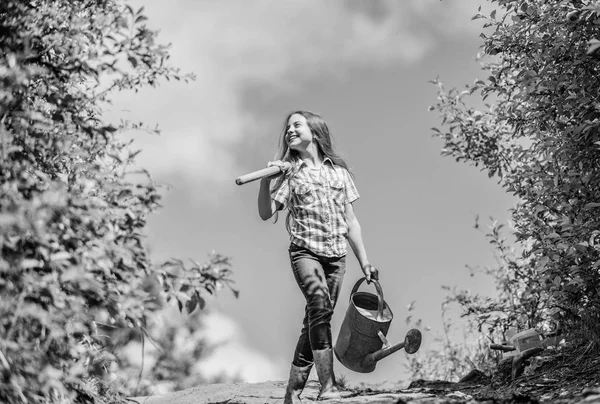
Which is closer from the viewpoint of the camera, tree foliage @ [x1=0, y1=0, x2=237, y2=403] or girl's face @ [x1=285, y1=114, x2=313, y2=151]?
tree foliage @ [x1=0, y1=0, x2=237, y2=403]

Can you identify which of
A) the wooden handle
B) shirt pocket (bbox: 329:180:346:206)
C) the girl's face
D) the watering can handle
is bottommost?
the watering can handle

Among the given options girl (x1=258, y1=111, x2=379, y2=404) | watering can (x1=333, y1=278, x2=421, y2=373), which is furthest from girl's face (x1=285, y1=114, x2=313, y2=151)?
watering can (x1=333, y1=278, x2=421, y2=373)

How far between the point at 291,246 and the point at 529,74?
226 centimetres

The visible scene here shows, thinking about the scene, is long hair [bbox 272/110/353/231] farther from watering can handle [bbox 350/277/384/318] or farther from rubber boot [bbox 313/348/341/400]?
rubber boot [bbox 313/348/341/400]

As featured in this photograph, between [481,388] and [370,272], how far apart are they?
5.64ft

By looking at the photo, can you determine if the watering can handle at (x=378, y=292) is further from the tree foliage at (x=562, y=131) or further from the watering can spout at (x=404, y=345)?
the tree foliage at (x=562, y=131)

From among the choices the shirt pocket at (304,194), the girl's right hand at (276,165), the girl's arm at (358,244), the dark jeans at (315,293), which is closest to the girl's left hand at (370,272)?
the girl's arm at (358,244)

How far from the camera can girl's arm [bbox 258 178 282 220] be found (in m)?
4.95

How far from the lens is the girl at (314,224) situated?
15.5 feet

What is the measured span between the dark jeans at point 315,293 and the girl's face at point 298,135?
76 cm

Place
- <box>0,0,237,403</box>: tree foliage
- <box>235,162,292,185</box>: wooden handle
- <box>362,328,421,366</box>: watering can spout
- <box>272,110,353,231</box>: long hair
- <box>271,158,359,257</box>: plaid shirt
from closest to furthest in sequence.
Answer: <box>0,0,237,403</box>: tree foliage
<box>235,162,292,185</box>: wooden handle
<box>271,158,359,257</box>: plaid shirt
<box>362,328,421,366</box>: watering can spout
<box>272,110,353,231</box>: long hair

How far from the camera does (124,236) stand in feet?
10.5

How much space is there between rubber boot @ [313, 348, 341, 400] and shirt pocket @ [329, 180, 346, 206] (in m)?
1.09

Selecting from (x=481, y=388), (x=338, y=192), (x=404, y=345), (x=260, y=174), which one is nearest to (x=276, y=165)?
(x=260, y=174)
